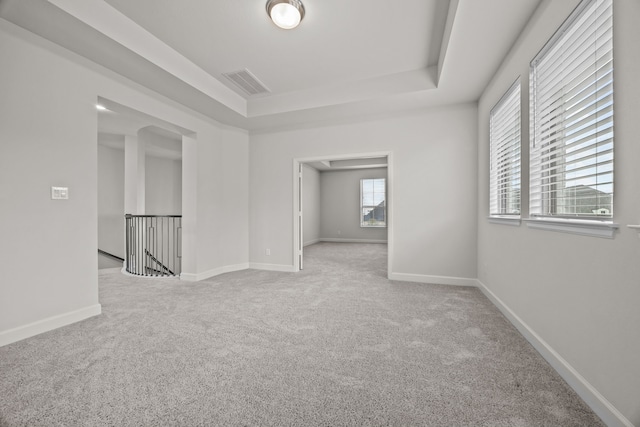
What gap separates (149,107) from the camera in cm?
330

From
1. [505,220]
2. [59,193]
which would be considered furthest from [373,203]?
[59,193]

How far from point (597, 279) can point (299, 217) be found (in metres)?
3.85

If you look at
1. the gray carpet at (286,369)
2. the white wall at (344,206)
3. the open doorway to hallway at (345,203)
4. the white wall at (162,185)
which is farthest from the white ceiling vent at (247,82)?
the white wall at (344,206)

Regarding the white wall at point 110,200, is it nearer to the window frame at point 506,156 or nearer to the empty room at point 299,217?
the empty room at point 299,217

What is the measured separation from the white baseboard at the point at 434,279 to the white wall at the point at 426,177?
0.04 feet

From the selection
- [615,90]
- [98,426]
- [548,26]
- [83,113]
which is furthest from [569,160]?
[83,113]

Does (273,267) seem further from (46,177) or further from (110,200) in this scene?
(110,200)

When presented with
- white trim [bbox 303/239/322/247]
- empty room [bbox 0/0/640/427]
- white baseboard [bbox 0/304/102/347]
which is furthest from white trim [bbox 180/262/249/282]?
white trim [bbox 303/239/322/247]

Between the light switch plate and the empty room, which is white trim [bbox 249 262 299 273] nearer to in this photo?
the empty room

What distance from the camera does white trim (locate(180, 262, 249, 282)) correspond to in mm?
4074

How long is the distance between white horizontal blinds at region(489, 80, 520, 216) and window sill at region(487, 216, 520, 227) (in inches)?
3.2

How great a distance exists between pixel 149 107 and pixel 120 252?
5282mm

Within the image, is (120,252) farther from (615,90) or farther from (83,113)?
(615,90)

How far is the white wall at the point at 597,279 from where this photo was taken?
119 centimetres
